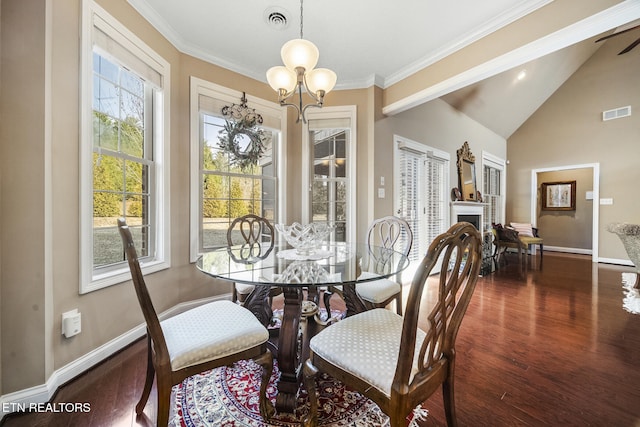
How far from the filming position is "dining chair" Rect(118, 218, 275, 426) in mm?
990

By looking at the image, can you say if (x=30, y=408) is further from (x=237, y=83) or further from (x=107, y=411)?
(x=237, y=83)

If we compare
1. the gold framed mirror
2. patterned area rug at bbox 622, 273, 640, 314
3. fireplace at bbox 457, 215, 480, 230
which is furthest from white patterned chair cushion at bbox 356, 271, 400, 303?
the gold framed mirror

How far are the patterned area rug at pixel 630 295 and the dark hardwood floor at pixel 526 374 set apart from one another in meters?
0.12

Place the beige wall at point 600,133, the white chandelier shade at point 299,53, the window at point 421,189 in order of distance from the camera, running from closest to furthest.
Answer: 1. the white chandelier shade at point 299,53
2. the window at point 421,189
3. the beige wall at point 600,133

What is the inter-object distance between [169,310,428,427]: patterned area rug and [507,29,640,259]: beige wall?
692cm

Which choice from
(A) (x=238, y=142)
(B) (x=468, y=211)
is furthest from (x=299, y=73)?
(B) (x=468, y=211)

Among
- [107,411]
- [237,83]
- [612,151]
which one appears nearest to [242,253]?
[107,411]

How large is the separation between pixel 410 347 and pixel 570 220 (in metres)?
8.25

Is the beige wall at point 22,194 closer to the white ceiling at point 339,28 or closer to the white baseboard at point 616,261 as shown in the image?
the white ceiling at point 339,28

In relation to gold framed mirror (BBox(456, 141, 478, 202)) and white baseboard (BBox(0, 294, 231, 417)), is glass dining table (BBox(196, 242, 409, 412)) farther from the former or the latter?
gold framed mirror (BBox(456, 141, 478, 202))

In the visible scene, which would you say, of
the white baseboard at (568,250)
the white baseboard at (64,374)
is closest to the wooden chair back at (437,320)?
the white baseboard at (64,374)

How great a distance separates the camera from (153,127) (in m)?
2.35

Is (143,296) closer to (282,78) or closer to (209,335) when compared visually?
(209,335)

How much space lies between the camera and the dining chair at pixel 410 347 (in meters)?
0.81
